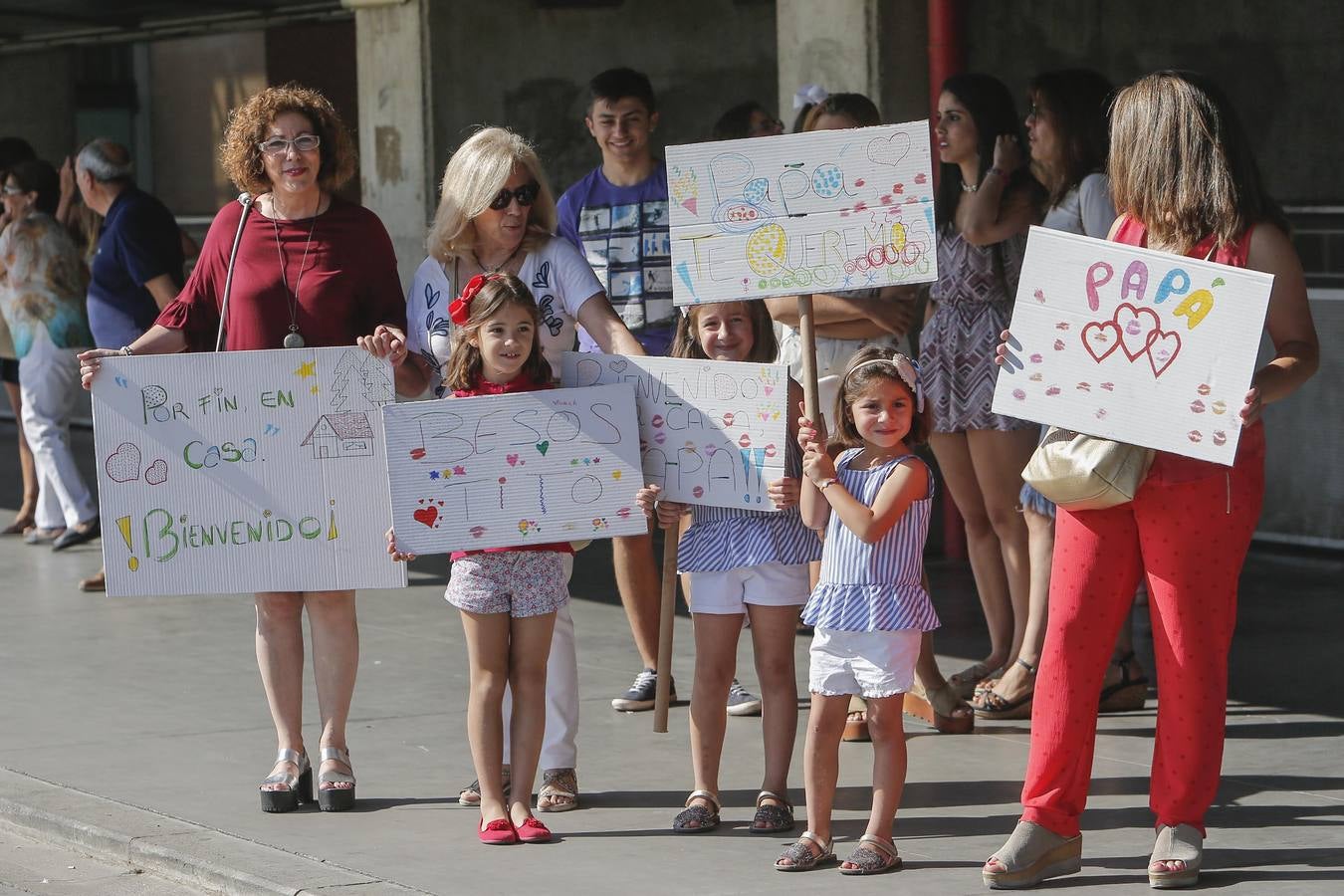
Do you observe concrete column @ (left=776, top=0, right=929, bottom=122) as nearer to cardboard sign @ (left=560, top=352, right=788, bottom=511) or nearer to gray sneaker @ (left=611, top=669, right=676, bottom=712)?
gray sneaker @ (left=611, top=669, right=676, bottom=712)

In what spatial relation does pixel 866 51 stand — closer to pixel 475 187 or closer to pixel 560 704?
pixel 475 187

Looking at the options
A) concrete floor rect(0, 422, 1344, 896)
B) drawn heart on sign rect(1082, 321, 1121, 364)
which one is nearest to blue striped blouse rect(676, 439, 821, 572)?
concrete floor rect(0, 422, 1344, 896)

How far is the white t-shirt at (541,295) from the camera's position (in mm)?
5637

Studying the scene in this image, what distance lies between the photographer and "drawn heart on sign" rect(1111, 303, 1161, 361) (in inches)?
183

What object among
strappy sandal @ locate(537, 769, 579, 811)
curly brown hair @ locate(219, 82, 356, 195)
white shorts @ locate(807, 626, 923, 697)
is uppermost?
curly brown hair @ locate(219, 82, 356, 195)

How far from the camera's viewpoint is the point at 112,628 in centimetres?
859

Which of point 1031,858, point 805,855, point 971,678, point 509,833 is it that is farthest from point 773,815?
point 971,678

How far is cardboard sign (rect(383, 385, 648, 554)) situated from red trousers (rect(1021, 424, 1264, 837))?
112cm

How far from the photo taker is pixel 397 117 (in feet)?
38.1

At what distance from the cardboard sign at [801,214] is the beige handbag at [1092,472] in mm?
746

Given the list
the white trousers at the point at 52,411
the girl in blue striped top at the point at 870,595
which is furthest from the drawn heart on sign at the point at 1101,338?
the white trousers at the point at 52,411

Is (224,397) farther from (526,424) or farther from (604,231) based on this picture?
(604,231)

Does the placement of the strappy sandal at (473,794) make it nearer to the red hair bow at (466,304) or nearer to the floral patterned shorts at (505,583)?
the floral patterned shorts at (505,583)

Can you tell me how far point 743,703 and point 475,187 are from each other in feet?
6.81
